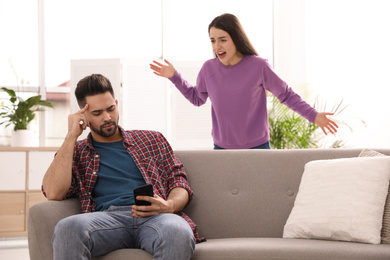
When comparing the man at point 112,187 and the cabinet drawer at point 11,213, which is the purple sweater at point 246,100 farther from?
the cabinet drawer at point 11,213

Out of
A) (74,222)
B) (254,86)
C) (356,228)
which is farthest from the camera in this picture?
(254,86)

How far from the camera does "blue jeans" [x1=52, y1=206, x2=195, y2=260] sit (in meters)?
1.76

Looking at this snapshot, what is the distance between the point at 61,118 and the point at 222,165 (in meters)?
3.90

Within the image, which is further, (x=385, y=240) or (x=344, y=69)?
(x=344, y=69)

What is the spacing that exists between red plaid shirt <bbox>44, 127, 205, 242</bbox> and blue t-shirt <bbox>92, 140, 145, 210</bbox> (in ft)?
0.08

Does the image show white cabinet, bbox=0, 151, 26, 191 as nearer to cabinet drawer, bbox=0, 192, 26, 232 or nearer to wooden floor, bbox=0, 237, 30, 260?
cabinet drawer, bbox=0, 192, 26, 232

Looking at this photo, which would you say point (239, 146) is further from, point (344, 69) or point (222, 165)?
point (344, 69)

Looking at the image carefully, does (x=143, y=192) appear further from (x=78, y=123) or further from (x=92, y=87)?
(x=92, y=87)

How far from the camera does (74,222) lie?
180cm

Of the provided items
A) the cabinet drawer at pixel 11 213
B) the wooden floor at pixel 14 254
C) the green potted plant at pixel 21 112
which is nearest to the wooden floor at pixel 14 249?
the wooden floor at pixel 14 254

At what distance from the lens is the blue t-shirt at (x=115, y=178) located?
2.11 meters

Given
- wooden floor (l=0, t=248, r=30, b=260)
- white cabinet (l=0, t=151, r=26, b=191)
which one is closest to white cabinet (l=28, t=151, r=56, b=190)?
white cabinet (l=0, t=151, r=26, b=191)

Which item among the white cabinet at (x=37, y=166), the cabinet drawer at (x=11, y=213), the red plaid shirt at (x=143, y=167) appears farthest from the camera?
the white cabinet at (x=37, y=166)

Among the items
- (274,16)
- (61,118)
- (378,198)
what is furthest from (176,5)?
(378,198)
